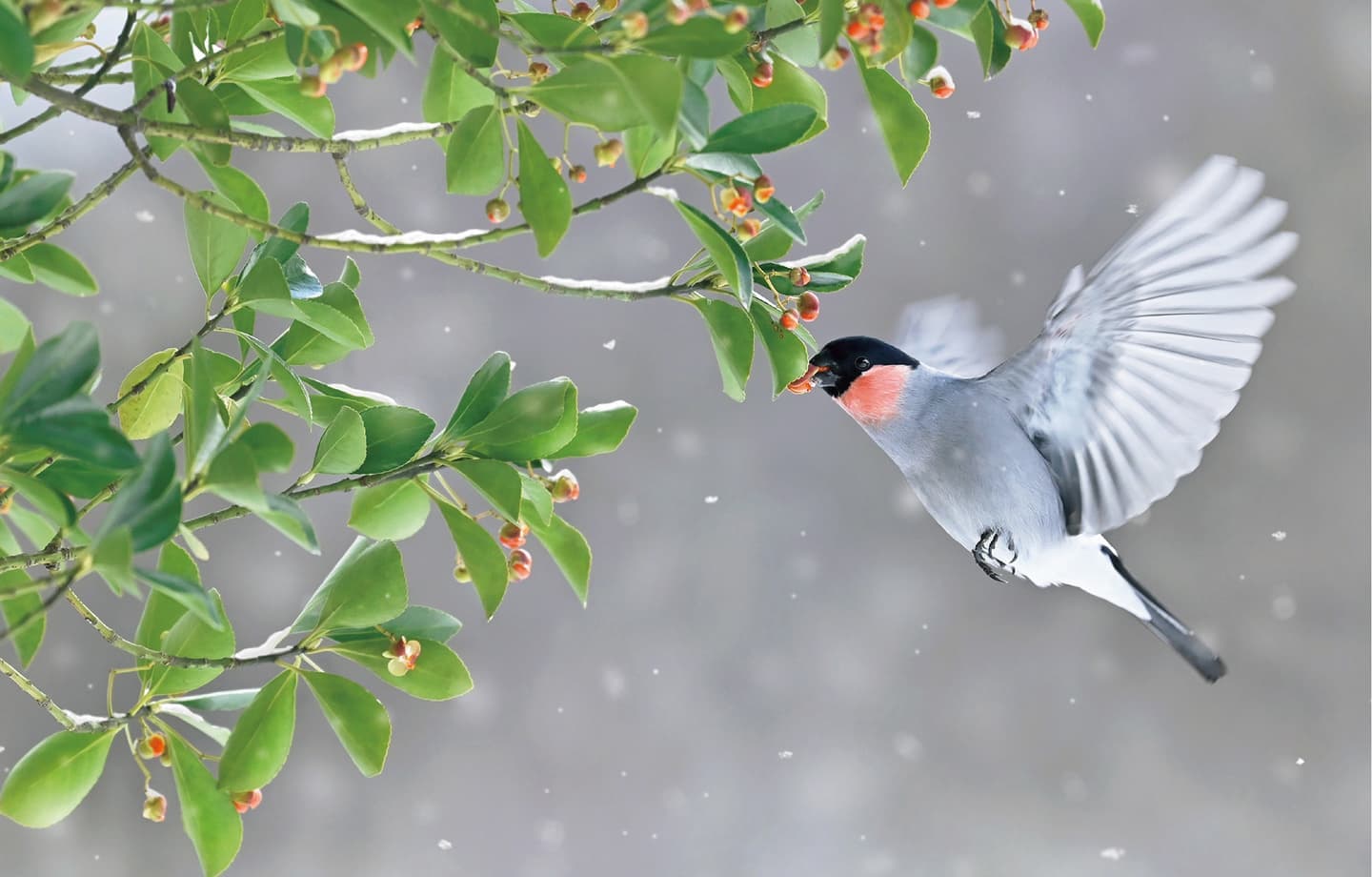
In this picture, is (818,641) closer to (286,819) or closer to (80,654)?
(286,819)

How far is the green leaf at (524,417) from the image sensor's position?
1.60ft

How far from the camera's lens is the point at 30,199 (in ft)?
1.26

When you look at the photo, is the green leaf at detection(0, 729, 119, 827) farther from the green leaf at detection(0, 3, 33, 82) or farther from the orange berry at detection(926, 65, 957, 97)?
the orange berry at detection(926, 65, 957, 97)

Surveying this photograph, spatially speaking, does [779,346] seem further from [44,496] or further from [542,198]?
[44,496]

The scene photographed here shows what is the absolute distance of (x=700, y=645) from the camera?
2.38m

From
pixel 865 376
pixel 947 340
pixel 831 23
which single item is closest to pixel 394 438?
pixel 831 23

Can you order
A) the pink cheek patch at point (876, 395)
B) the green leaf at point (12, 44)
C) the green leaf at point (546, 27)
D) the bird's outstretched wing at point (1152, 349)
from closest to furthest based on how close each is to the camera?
the green leaf at point (12, 44)
the green leaf at point (546, 27)
the bird's outstretched wing at point (1152, 349)
the pink cheek patch at point (876, 395)

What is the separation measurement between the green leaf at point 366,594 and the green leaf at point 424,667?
13 mm

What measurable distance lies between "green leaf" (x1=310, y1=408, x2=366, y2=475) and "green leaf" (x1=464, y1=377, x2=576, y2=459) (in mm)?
43

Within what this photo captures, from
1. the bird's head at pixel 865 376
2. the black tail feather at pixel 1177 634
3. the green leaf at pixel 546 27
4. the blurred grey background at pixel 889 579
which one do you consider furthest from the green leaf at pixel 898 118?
the blurred grey background at pixel 889 579

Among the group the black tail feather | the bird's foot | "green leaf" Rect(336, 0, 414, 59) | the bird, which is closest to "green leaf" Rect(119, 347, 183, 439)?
"green leaf" Rect(336, 0, 414, 59)

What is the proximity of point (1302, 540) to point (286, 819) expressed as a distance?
202 centimetres

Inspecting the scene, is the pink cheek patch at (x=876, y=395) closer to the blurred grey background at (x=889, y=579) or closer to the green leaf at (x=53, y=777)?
the green leaf at (x=53, y=777)

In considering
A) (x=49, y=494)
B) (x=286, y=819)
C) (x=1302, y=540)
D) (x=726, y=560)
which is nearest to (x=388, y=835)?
(x=286, y=819)
